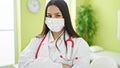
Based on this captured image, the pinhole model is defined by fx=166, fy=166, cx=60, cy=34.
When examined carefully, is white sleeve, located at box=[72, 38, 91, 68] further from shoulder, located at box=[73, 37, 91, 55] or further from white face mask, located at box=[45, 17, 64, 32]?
white face mask, located at box=[45, 17, 64, 32]

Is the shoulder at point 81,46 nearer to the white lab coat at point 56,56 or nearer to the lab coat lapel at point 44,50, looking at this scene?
the white lab coat at point 56,56

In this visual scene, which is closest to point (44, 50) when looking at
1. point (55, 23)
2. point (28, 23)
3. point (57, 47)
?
point (57, 47)

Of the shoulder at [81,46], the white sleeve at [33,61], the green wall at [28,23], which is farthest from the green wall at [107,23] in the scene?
the white sleeve at [33,61]

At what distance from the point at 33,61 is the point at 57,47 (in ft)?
0.68

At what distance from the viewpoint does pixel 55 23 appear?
1268 mm

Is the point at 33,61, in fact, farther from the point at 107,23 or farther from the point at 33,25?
the point at 107,23

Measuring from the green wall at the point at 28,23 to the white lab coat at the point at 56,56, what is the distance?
88.1 inches

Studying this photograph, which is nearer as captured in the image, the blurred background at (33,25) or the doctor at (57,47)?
the doctor at (57,47)

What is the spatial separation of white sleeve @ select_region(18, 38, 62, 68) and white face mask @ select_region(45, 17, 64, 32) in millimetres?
175

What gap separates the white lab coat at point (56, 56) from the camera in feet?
3.95

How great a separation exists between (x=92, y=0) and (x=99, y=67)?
2663 millimetres

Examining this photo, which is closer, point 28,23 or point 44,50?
point 44,50

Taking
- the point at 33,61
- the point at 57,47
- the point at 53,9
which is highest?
the point at 53,9

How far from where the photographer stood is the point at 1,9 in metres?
3.44
